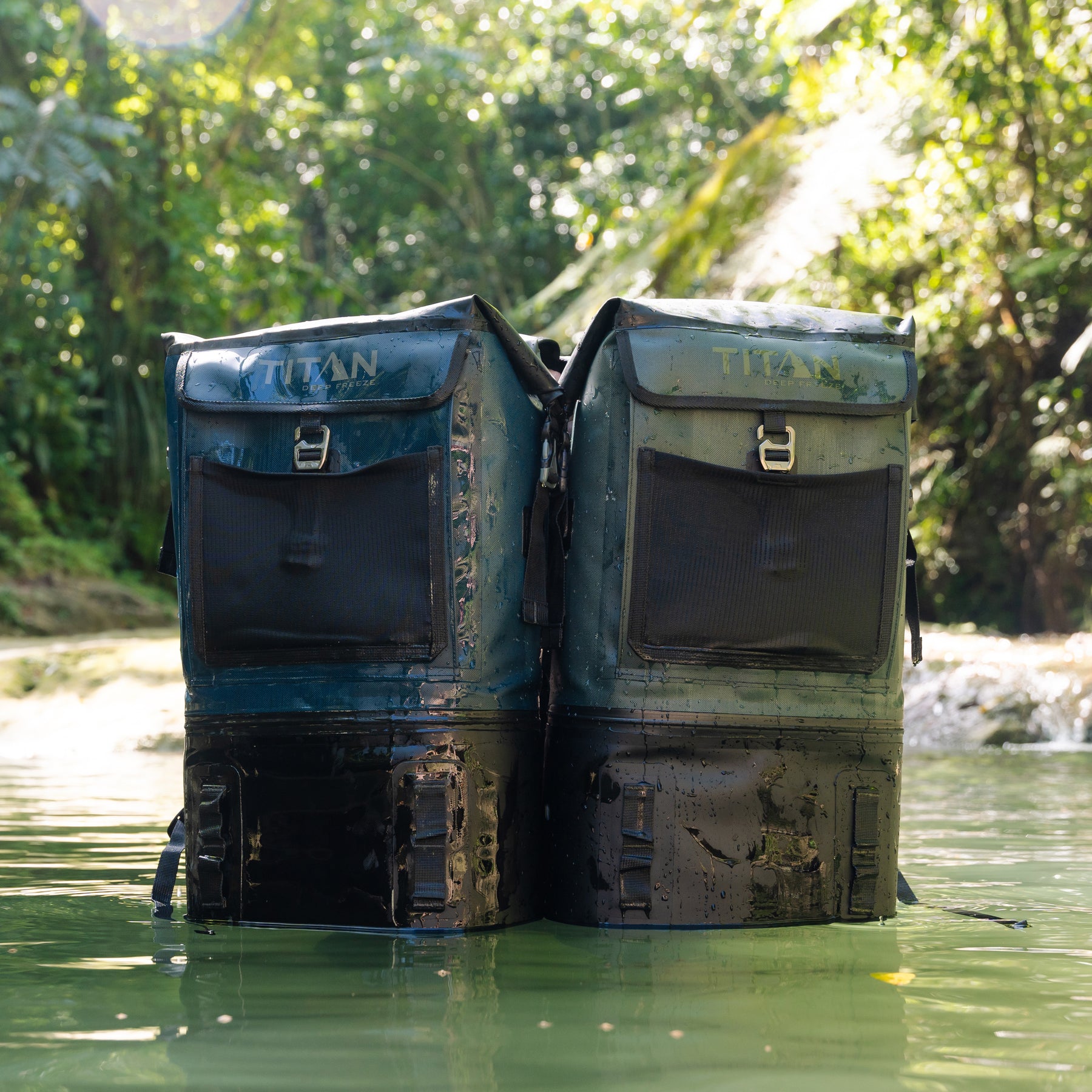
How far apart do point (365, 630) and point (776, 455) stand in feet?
2.62

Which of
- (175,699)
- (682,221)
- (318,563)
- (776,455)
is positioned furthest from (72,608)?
(776,455)

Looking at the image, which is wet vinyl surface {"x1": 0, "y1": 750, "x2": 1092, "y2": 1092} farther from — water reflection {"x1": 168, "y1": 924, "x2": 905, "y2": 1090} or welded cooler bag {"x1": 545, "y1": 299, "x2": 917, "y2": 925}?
welded cooler bag {"x1": 545, "y1": 299, "x2": 917, "y2": 925}

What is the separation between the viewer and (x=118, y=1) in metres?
14.8

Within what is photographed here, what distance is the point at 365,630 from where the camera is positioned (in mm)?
2471

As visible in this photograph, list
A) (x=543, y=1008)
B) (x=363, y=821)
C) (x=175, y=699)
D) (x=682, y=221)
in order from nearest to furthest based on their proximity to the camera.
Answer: (x=543, y=1008) < (x=363, y=821) < (x=175, y=699) < (x=682, y=221)

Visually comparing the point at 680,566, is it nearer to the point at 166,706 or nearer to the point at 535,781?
the point at 535,781

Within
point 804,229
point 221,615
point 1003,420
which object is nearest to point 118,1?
point 804,229

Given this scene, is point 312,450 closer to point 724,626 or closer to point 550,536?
point 550,536

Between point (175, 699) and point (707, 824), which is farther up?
point (707, 824)

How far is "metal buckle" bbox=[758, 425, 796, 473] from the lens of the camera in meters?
2.50

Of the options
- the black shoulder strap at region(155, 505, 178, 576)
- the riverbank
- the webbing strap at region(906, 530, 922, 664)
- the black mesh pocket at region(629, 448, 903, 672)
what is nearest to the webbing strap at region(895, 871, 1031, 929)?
the webbing strap at region(906, 530, 922, 664)

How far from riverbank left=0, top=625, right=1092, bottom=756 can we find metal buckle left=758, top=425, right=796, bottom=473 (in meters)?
4.74

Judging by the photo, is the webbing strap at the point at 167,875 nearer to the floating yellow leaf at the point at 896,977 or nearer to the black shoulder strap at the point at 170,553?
the black shoulder strap at the point at 170,553

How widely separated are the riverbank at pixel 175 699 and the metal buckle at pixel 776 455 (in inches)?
187
